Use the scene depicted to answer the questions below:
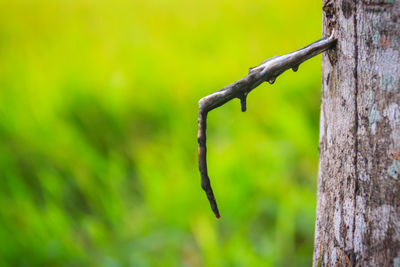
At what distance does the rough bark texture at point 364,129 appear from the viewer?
2.19 ft

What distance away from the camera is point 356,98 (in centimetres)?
70

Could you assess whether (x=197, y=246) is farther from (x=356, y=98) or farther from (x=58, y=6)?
(x=58, y=6)

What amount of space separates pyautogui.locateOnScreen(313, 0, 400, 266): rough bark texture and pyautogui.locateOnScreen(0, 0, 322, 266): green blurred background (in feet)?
3.69

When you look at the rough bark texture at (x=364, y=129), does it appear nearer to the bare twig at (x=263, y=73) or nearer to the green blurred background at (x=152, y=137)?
the bare twig at (x=263, y=73)

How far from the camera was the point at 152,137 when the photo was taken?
2682mm

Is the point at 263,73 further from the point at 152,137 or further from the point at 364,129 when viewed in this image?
the point at 152,137

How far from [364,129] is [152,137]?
2046 millimetres

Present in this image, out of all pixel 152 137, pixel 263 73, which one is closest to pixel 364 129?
pixel 263 73

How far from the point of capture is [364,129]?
70 centimetres

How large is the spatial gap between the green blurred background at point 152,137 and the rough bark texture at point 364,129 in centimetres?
113

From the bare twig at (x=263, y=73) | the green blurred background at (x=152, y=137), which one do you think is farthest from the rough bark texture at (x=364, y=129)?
the green blurred background at (x=152, y=137)

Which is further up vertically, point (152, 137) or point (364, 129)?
point (364, 129)

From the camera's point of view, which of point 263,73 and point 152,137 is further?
point 152,137

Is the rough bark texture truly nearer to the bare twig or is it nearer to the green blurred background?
the bare twig
